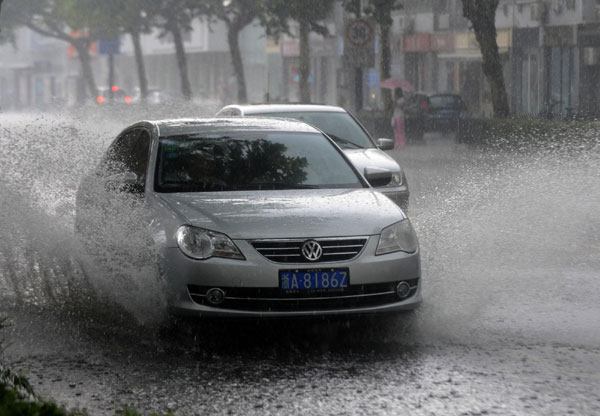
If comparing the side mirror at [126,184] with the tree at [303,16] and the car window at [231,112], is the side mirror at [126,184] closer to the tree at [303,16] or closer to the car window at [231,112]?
the car window at [231,112]

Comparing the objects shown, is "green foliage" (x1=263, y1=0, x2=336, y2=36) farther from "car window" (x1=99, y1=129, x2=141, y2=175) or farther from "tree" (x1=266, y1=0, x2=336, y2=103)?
"car window" (x1=99, y1=129, x2=141, y2=175)

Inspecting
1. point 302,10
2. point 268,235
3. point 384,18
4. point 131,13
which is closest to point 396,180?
point 268,235

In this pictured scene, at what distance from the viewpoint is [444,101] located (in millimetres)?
41594

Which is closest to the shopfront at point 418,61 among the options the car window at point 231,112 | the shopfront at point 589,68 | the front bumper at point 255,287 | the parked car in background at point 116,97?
the shopfront at point 589,68

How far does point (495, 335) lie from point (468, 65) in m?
46.2

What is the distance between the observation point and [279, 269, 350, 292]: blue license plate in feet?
23.4

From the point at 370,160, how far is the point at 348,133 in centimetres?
121

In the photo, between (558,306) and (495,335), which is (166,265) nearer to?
(495,335)

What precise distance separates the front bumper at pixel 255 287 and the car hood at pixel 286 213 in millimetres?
154

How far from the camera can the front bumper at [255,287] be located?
7.09 meters

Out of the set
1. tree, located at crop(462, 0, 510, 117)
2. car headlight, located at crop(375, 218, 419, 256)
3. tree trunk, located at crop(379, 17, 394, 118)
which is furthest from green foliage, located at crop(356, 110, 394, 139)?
car headlight, located at crop(375, 218, 419, 256)

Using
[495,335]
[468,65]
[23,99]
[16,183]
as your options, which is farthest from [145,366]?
[23,99]

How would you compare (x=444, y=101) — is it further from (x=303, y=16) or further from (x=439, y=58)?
(x=439, y=58)

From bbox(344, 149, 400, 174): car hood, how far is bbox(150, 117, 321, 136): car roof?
13.2ft
